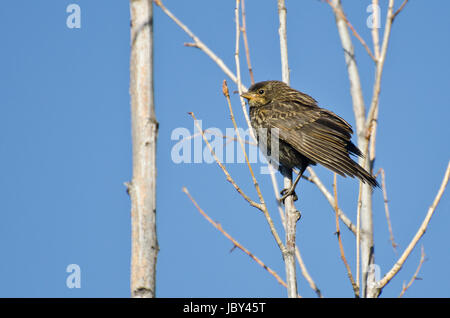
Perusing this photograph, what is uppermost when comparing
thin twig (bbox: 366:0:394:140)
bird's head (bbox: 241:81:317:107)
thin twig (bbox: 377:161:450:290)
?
bird's head (bbox: 241:81:317:107)

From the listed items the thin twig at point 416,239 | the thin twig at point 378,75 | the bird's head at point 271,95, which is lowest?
the thin twig at point 416,239

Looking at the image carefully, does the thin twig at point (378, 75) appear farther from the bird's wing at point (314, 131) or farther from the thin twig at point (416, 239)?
the bird's wing at point (314, 131)

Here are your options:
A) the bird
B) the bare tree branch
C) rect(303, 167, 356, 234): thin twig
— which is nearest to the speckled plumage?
the bird

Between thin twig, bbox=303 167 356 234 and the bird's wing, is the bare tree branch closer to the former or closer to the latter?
thin twig, bbox=303 167 356 234

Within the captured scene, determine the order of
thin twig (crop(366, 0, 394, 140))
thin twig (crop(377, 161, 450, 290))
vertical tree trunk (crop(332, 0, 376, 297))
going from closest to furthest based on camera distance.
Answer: thin twig (crop(377, 161, 450, 290)) < vertical tree trunk (crop(332, 0, 376, 297)) < thin twig (crop(366, 0, 394, 140))

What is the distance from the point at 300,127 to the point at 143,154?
375cm

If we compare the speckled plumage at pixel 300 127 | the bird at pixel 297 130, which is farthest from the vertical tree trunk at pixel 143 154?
the speckled plumage at pixel 300 127

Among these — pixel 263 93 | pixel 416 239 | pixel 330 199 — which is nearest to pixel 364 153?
pixel 330 199

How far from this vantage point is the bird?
5.76 metres

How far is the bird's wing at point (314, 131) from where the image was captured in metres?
5.79

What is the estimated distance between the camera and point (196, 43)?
454 cm

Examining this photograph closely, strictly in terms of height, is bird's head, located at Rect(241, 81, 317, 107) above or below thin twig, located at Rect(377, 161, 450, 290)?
above
